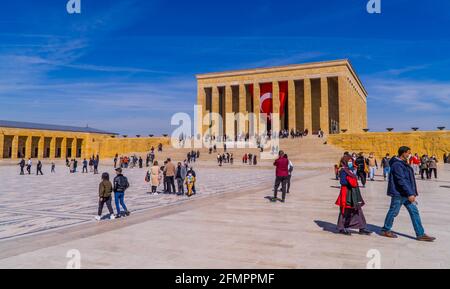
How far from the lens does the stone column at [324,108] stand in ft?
150

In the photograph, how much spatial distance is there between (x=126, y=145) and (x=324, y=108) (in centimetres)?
3206

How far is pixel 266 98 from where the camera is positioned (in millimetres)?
49562

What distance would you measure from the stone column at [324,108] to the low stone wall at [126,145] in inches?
912

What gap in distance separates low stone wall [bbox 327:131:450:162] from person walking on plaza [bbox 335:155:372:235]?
36039 millimetres

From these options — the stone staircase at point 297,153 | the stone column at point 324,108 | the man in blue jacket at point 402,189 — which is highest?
the stone column at point 324,108

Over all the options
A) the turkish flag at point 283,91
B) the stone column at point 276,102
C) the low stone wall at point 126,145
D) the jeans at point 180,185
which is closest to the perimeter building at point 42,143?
the low stone wall at point 126,145

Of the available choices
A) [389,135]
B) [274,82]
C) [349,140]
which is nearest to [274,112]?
[274,82]

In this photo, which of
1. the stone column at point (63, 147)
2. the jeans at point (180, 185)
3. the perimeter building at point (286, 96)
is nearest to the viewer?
the jeans at point (180, 185)

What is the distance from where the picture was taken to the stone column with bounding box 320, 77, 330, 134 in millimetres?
→ 45812

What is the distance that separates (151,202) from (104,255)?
17.7ft

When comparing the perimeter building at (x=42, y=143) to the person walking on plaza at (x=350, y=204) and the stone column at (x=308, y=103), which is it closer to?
the stone column at (x=308, y=103)

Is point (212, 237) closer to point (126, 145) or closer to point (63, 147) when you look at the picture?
point (126, 145)

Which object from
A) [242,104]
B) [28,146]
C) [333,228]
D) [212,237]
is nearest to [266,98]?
[242,104]
